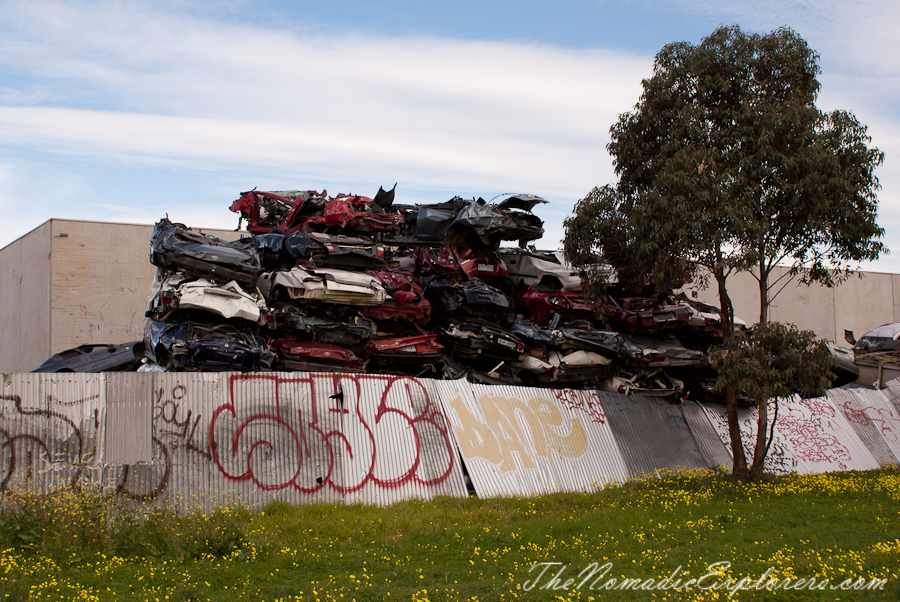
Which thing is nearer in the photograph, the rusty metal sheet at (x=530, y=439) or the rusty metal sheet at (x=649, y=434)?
the rusty metal sheet at (x=530, y=439)

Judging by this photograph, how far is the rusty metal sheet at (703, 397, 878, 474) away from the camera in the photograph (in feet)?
51.7

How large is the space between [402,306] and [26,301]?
15868 mm

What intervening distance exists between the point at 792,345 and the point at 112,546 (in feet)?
33.9

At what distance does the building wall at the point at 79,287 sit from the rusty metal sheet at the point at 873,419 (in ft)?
64.5

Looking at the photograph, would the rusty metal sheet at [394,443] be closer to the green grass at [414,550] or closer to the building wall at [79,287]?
the green grass at [414,550]

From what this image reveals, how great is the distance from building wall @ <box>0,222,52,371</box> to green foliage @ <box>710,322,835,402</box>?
1902cm

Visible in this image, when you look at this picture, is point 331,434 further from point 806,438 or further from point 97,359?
point 806,438

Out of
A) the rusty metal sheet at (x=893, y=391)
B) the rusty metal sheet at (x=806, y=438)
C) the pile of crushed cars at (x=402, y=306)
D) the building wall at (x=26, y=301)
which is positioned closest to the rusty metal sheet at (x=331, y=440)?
the pile of crushed cars at (x=402, y=306)

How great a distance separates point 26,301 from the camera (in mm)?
23422

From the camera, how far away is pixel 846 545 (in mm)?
7836

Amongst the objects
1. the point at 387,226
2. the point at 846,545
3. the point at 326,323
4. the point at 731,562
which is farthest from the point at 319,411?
the point at 846,545

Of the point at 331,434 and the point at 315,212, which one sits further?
the point at 315,212

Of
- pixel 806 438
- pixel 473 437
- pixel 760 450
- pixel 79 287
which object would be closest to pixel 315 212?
pixel 473 437

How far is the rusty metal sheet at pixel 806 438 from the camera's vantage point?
15.8 m
